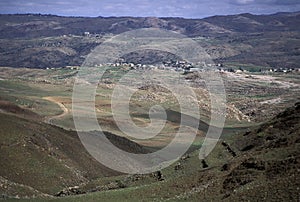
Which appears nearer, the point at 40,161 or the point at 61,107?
the point at 40,161

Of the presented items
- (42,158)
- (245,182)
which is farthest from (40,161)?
(245,182)

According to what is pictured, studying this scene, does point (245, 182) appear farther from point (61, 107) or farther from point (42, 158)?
point (61, 107)

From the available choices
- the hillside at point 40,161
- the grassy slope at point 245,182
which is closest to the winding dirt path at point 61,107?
the hillside at point 40,161

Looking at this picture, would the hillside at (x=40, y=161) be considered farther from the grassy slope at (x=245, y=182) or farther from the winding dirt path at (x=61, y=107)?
the winding dirt path at (x=61, y=107)

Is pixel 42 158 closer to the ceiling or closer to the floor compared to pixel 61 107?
closer to the ceiling

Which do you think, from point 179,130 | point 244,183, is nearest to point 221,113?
point 179,130

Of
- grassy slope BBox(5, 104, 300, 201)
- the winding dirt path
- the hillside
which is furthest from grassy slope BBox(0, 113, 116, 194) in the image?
the winding dirt path

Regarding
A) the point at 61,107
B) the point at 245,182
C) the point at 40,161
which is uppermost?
the point at 245,182

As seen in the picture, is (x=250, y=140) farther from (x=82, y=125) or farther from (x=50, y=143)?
(x=82, y=125)

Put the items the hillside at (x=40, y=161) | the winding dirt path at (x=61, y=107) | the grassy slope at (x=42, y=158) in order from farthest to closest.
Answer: the winding dirt path at (x=61, y=107), the grassy slope at (x=42, y=158), the hillside at (x=40, y=161)

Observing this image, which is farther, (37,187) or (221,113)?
(221,113)

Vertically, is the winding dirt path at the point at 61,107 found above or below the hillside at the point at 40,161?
below
